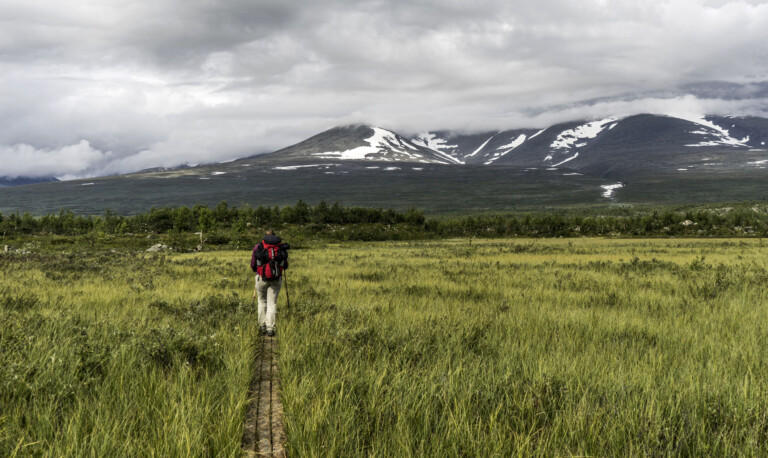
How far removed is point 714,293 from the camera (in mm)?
10875

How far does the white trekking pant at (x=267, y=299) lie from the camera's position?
7781mm

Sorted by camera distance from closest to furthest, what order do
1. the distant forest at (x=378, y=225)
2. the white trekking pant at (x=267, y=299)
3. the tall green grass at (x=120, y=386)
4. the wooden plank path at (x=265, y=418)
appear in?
1. the tall green grass at (x=120, y=386)
2. the wooden plank path at (x=265, y=418)
3. the white trekking pant at (x=267, y=299)
4. the distant forest at (x=378, y=225)

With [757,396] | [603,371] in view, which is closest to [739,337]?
[757,396]

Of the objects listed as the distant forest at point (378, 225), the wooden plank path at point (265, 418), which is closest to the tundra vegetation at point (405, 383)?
the wooden plank path at point (265, 418)

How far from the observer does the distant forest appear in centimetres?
7300

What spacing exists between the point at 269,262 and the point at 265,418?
4584 mm

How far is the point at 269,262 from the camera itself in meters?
8.16

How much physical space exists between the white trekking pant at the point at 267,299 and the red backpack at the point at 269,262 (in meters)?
0.14

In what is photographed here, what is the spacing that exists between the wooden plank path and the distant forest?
63.9 m

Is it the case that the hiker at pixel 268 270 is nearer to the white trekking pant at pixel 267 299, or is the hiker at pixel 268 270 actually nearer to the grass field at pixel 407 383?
the white trekking pant at pixel 267 299

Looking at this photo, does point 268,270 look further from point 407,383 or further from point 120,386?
point 407,383

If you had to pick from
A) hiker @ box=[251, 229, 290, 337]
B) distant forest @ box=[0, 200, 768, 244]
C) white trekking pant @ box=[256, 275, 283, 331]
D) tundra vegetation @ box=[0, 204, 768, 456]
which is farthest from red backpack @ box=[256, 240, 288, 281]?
distant forest @ box=[0, 200, 768, 244]

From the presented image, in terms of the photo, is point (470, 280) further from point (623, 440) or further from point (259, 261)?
point (623, 440)

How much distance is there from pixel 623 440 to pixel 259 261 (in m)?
6.80
